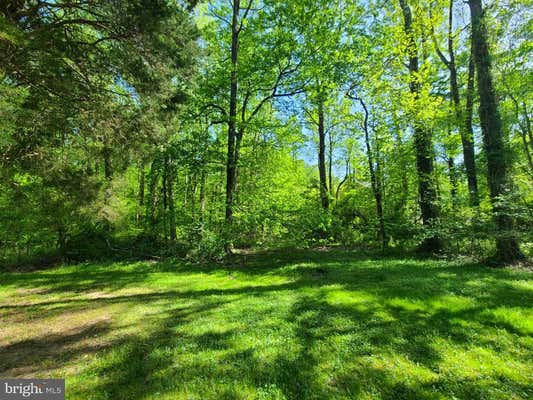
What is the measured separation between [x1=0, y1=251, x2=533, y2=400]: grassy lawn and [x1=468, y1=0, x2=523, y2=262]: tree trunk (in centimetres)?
111

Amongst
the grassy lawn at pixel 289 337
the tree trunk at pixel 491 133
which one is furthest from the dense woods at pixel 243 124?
the grassy lawn at pixel 289 337

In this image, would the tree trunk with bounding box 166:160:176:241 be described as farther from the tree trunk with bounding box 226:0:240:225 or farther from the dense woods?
the tree trunk with bounding box 226:0:240:225

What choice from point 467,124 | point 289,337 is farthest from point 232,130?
point 467,124

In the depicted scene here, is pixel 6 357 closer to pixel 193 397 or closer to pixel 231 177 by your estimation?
pixel 193 397

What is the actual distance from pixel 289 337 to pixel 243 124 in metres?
8.51

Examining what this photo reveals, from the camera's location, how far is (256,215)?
909 cm

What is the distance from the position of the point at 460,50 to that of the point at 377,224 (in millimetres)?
11224

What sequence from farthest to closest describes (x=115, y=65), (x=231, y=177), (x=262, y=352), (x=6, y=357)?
1. (x=231, y=177)
2. (x=115, y=65)
3. (x=6, y=357)
4. (x=262, y=352)

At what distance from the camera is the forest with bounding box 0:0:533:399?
2980 millimetres

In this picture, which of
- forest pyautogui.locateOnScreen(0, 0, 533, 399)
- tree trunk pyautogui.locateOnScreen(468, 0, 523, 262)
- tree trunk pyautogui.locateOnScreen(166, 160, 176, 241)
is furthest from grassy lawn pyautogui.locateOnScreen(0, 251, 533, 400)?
tree trunk pyautogui.locateOnScreen(166, 160, 176, 241)

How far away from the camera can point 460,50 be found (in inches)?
527

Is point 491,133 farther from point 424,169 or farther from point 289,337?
point 289,337

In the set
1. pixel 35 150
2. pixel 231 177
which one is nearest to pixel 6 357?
pixel 35 150

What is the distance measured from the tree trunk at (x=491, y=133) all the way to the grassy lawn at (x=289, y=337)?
1.11 m
